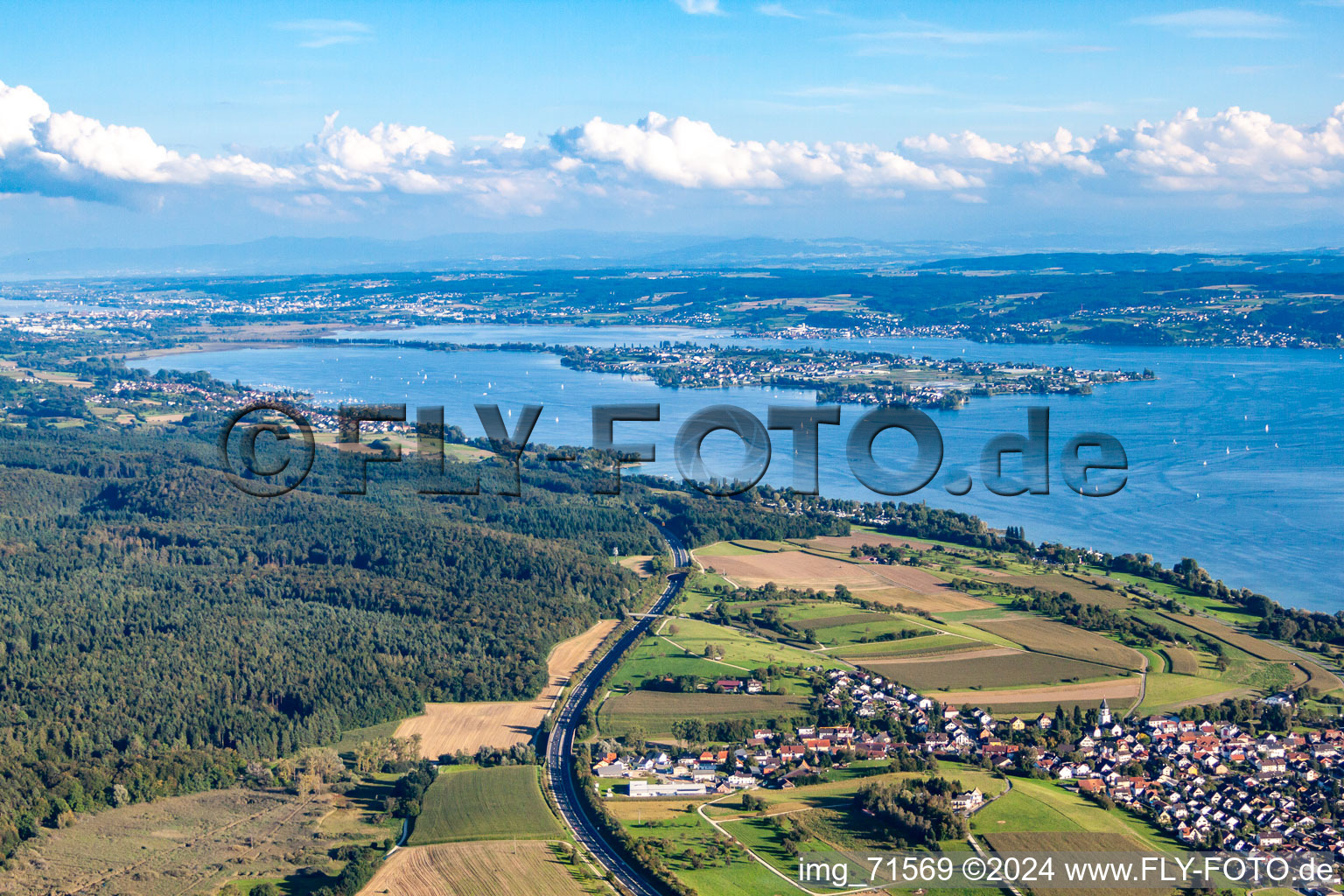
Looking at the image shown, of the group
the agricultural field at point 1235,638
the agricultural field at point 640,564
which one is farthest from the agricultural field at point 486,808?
the agricultural field at point 1235,638

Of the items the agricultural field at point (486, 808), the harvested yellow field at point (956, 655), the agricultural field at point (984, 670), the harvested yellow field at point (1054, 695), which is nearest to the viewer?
the agricultural field at point (486, 808)

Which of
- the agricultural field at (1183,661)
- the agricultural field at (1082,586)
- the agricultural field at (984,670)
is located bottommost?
the agricultural field at (984,670)

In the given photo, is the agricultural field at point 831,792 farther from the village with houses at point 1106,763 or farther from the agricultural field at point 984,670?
the agricultural field at point 984,670

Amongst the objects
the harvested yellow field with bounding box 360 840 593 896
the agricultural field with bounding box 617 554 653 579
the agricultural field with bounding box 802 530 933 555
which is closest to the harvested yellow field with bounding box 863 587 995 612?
the agricultural field with bounding box 802 530 933 555

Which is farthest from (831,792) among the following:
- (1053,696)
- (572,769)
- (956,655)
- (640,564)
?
(640,564)

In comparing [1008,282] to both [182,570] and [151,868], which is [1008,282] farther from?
[151,868]

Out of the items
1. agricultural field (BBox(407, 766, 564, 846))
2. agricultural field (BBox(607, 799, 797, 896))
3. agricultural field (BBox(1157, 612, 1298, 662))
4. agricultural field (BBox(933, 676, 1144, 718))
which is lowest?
agricultural field (BBox(407, 766, 564, 846))

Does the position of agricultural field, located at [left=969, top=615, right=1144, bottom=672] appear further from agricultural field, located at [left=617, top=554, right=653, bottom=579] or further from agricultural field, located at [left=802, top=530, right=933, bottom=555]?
agricultural field, located at [left=617, top=554, right=653, bottom=579]

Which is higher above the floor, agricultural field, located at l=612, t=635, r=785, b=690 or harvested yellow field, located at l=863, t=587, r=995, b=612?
harvested yellow field, located at l=863, t=587, r=995, b=612
